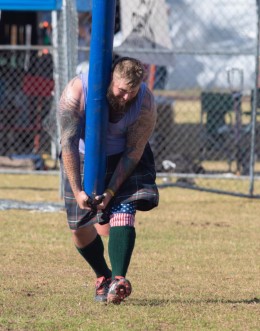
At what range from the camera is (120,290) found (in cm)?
536

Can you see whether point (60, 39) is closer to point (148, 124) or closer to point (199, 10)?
point (148, 124)

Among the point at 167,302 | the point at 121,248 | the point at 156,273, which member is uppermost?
the point at 121,248

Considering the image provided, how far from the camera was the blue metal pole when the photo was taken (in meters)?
5.31

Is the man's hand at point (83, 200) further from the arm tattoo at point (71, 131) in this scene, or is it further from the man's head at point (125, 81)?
the man's head at point (125, 81)

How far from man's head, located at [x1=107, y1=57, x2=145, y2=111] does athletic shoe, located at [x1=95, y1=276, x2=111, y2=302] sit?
44.6 inches

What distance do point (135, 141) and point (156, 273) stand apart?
5.36ft

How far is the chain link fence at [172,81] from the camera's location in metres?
11.1

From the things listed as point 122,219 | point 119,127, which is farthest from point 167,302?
point 119,127

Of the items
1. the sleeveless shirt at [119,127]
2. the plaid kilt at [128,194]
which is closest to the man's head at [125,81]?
the sleeveless shirt at [119,127]

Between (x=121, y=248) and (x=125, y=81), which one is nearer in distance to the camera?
(x=125, y=81)

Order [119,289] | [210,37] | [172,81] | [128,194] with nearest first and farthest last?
[119,289]
[128,194]
[210,37]
[172,81]

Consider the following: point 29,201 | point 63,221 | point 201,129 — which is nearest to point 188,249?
point 63,221

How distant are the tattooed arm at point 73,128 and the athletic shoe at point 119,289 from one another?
45 cm

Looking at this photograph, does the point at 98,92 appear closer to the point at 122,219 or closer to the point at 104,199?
the point at 104,199
